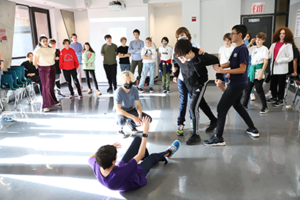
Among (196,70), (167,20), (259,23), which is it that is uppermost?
(167,20)

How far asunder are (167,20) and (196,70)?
7.16m

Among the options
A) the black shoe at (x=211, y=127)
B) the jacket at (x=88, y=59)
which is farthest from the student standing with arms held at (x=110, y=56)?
the black shoe at (x=211, y=127)

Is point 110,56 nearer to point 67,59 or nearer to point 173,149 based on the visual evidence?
point 67,59

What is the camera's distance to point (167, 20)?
9.98 metres

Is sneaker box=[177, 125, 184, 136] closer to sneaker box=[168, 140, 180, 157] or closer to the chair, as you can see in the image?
sneaker box=[168, 140, 180, 157]

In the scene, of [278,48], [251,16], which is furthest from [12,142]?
[251,16]

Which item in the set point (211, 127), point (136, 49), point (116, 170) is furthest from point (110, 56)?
point (116, 170)

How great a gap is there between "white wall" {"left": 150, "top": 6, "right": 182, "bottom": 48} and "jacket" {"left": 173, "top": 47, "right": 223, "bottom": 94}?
680 cm

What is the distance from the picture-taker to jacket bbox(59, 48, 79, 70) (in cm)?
648

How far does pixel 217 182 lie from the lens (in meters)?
2.67

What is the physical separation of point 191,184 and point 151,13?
7.72 metres

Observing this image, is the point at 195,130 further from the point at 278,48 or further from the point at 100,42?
the point at 100,42

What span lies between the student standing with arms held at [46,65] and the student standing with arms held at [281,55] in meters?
4.71

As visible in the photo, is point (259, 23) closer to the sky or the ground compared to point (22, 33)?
closer to the sky
